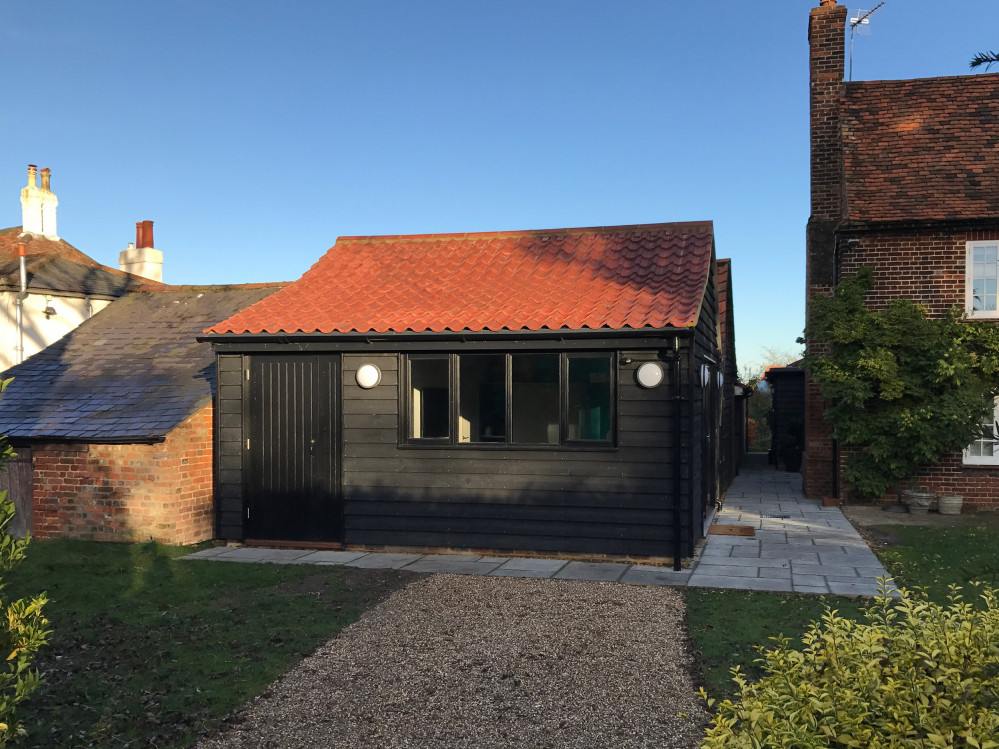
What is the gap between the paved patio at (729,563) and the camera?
27.8ft

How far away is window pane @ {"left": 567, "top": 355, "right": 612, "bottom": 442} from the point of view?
9.70m

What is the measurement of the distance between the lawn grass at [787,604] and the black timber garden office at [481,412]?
1727mm

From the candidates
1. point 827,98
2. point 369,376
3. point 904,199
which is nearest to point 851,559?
point 369,376

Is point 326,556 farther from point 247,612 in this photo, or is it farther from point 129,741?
point 129,741

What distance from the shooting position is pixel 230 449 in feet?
35.4

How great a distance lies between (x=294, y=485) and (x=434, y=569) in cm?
250

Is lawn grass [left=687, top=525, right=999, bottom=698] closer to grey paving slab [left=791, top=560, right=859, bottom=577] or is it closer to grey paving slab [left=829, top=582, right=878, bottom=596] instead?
grey paving slab [left=829, top=582, right=878, bottom=596]

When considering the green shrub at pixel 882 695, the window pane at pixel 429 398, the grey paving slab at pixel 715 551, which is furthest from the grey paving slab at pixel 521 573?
the green shrub at pixel 882 695

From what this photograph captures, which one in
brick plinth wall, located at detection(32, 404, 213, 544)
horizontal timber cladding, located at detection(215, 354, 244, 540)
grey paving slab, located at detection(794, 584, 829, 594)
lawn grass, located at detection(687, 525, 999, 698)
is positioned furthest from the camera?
horizontal timber cladding, located at detection(215, 354, 244, 540)

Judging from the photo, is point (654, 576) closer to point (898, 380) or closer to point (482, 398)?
point (482, 398)

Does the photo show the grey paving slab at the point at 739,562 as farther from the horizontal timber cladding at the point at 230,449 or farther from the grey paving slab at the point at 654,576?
the horizontal timber cladding at the point at 230,449

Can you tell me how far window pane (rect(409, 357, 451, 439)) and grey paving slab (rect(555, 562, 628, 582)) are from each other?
2.29 metres

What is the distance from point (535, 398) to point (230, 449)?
4.13 m

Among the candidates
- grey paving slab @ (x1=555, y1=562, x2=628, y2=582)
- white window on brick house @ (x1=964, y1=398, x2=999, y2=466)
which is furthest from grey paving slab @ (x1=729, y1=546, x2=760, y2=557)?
white window on brick house @ (x1=964, y1=398, x2=999, y2=466)
